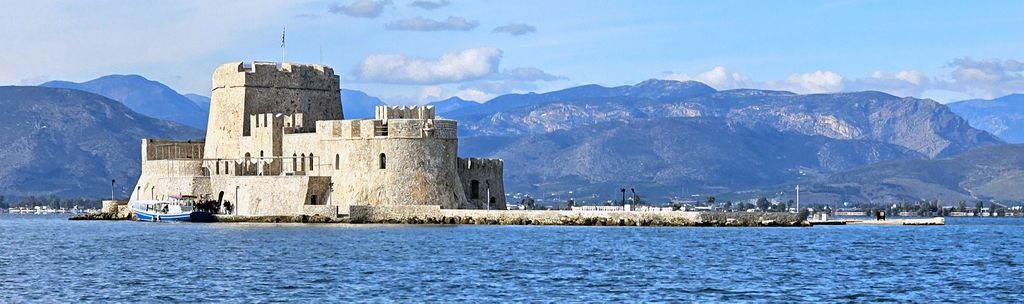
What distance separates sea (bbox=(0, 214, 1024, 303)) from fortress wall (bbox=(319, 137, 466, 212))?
322 centimetres

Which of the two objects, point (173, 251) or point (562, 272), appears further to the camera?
point (173, 251)

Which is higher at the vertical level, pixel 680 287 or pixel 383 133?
pixel 383 133

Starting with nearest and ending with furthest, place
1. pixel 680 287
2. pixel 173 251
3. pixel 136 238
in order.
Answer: pixel 680 287
pixel 173 251
pixel 136 238

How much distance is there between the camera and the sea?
44.1m

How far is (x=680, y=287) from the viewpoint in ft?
153

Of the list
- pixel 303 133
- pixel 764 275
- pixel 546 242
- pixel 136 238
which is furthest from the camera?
pixel 303 133

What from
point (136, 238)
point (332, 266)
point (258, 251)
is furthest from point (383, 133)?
point (332, 266)

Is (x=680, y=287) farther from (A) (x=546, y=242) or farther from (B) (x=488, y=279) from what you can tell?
(A) (x=546, y=242)

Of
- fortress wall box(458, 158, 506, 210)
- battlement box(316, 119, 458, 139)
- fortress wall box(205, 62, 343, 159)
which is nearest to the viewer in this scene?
battlement box(316, 119, 458, 139)

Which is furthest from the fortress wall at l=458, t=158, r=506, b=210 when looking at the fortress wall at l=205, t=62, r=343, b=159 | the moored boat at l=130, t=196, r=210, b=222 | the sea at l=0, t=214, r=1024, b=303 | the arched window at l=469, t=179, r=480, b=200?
the moored boat at l=130, t=196, r=210, b=222

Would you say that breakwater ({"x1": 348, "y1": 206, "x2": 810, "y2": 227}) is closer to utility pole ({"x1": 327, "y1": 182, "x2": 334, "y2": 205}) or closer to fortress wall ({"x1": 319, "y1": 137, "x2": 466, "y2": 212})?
fortress wall ({"x1": 319, "y1": 137, "x2": 466, "y2": 212})

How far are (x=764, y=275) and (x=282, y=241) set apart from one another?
81.9 feet

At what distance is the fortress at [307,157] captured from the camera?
83.5 meters

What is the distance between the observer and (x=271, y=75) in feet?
306
